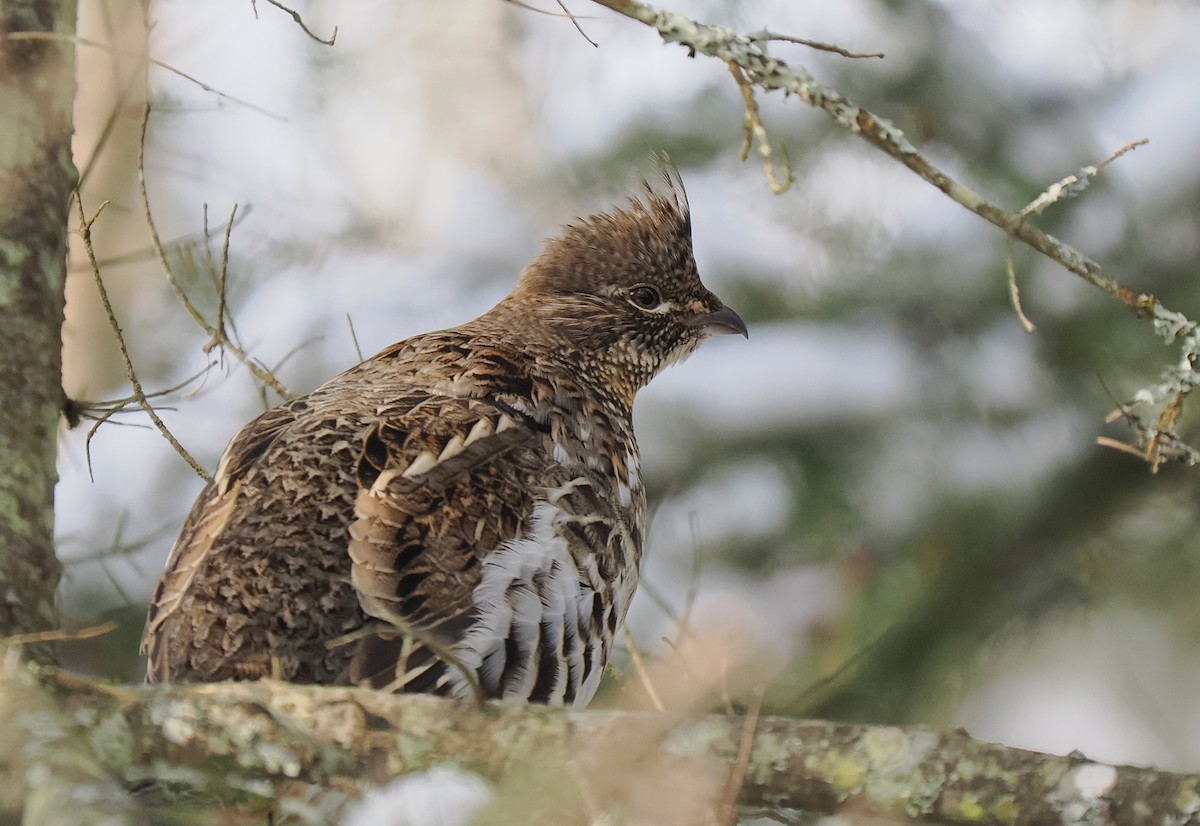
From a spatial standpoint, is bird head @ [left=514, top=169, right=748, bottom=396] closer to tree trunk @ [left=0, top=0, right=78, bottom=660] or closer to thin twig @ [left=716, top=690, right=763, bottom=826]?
tree trunk @ [left=0, top=0, right=78, bottom=660]

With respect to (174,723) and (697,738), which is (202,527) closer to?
(174,723)

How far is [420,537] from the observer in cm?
378

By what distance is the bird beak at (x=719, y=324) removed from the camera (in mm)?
5820

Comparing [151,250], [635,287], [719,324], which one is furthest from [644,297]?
[151,250]

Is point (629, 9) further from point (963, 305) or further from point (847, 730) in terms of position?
point (963, 305)

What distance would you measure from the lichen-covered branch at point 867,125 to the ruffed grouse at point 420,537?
56.3 inches

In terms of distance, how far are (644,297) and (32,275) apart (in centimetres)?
270

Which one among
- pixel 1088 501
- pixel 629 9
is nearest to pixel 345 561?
pixel 629 9

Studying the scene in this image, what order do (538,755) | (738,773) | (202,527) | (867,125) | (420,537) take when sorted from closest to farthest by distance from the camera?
(738,773) → (538,755) → (867,125) → (420,537) → (202,527)

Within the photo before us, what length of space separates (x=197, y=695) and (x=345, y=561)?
3.50ft

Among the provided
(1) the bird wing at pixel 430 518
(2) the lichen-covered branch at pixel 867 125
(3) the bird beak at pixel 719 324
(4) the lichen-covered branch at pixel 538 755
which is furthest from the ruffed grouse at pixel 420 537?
(2) the lichen-covered branch at pixel 867 125

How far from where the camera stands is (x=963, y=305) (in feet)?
22.0

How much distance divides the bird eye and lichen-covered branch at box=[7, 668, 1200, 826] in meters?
3.35

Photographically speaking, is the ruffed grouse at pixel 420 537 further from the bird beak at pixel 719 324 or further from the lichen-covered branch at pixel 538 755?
the bird beak at pixel 719 324
